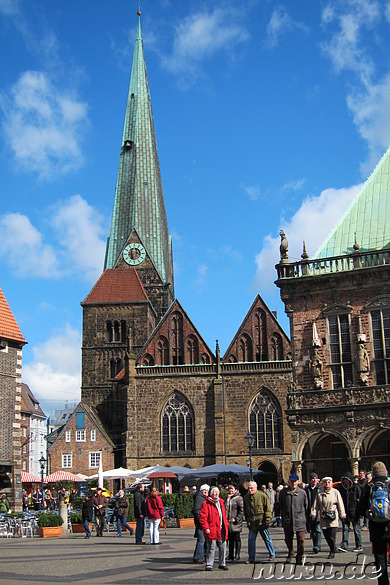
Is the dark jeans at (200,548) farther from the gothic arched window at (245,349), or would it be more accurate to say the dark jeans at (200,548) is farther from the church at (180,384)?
the gothic arched window at (245,349)

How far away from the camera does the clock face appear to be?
73.6m

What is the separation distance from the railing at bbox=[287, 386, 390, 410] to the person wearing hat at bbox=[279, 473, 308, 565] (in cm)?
1607

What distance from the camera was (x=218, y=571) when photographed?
42.1 feet

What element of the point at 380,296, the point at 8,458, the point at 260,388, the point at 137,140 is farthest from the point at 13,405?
the point at 137,140

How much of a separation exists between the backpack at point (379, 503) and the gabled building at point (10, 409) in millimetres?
26008

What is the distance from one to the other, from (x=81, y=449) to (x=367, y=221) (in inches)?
1341

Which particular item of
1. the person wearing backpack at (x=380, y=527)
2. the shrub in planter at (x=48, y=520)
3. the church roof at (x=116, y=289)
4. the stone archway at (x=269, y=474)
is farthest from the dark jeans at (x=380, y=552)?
the church roof at (x=116, y=289)

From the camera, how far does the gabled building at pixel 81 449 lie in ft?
192

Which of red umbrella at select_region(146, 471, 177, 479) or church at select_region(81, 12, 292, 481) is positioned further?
church at select_region(81, 12, 292, 481)

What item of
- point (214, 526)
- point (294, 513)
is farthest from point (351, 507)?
point (214, 526)

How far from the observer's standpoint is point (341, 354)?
30.1 m

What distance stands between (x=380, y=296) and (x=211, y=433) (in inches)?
1002

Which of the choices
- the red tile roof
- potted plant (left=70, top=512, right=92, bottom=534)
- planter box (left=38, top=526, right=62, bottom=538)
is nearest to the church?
the red tile roof

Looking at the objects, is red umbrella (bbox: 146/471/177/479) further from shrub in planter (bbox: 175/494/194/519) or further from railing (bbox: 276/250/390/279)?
railing (bbox: 276/250/390/279)
